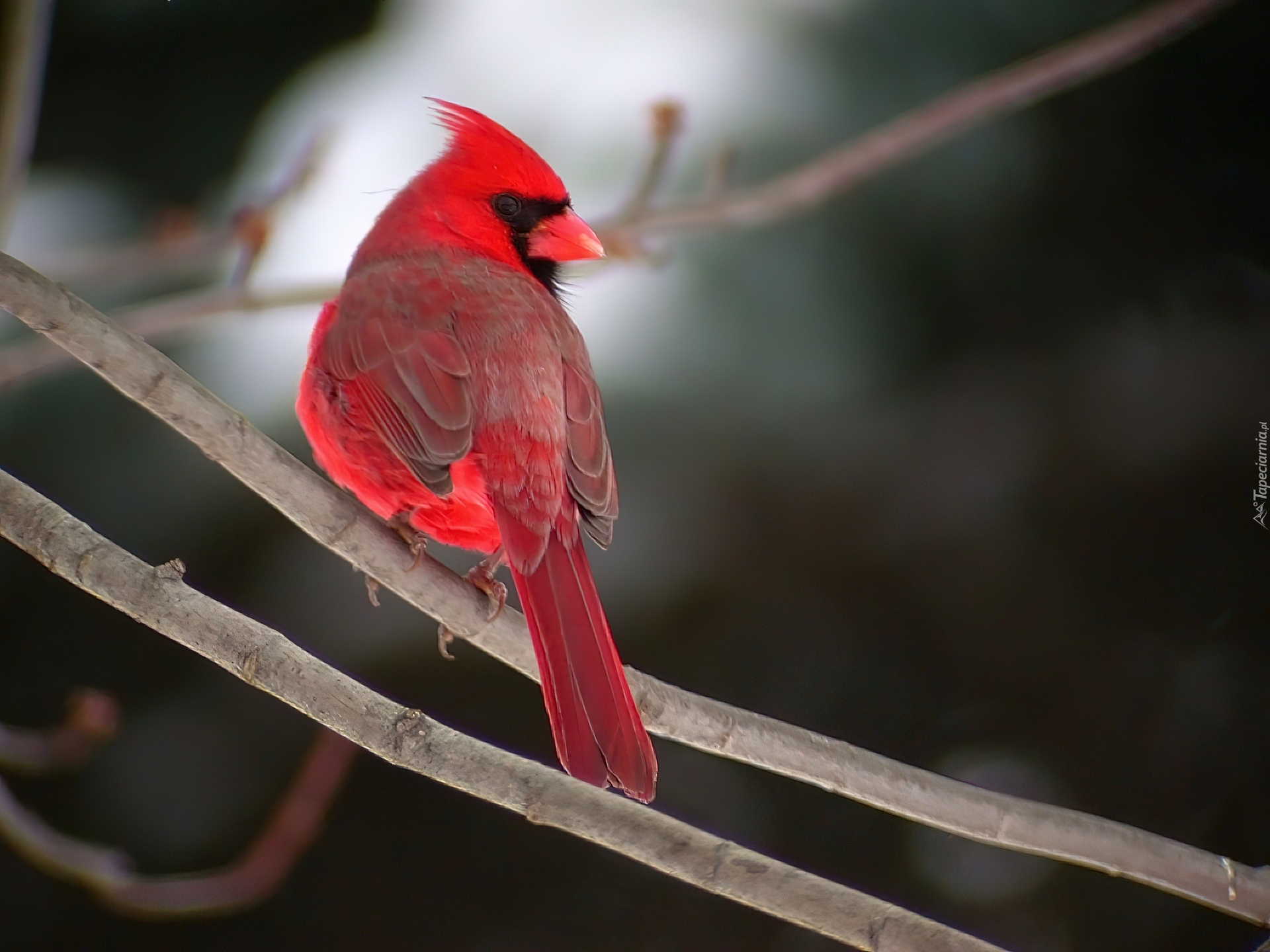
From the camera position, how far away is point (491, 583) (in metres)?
0.94

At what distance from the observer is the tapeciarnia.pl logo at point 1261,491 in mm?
1201

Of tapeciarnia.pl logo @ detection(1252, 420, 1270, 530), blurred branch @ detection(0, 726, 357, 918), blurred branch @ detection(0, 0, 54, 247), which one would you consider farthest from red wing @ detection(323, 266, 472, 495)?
tapeciarnia.pl logo @ detection(1252, 420, 1270, 530)

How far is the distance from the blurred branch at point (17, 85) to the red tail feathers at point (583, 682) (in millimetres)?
679

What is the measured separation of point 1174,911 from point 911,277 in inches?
31.3

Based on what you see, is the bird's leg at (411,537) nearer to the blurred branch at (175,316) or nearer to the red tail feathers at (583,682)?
the red tail feathers at (583,682)

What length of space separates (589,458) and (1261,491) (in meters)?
0.79

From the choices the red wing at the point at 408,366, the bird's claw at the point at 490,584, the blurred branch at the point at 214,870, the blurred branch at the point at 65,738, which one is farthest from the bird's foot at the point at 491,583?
the blurred branch at the point at 65,738

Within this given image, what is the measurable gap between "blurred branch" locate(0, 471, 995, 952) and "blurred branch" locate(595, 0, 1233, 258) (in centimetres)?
69

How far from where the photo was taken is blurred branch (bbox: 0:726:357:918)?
1196 millimetres

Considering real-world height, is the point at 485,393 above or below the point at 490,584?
above

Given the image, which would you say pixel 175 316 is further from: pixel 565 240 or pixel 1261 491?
pixel 1261 491

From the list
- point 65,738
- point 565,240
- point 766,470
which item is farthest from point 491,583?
point 65,738

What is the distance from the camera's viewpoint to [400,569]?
887 mm

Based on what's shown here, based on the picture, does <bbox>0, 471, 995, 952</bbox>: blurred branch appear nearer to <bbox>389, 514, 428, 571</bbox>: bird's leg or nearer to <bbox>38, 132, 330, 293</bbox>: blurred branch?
<bbox>389, 514, 428, 571</bbox>: bird's leg
